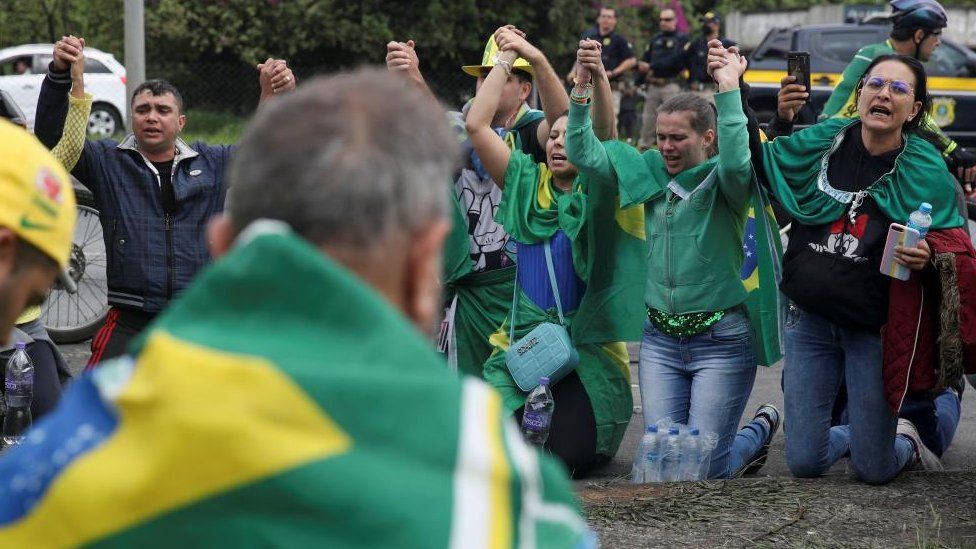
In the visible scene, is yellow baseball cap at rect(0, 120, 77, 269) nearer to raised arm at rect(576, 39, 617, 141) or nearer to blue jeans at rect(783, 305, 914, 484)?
raised arm at rect(576, 39, 617, 141)

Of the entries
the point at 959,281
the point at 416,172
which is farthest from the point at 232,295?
the point at 959,281

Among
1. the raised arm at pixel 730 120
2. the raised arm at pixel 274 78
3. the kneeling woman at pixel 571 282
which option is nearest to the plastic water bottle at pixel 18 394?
the raised arm at pixel 274 78

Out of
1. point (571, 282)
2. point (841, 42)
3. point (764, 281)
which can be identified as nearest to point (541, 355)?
point (571, 282)

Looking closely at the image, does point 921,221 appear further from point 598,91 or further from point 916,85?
point 598,91

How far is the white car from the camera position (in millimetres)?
21438

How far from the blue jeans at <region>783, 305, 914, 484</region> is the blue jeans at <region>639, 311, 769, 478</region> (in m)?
0.22

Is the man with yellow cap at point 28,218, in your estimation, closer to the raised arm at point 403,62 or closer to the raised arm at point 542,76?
the raised arm at point 403,62

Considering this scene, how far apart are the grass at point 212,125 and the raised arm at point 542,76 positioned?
50.0ft

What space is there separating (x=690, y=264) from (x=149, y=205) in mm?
2297

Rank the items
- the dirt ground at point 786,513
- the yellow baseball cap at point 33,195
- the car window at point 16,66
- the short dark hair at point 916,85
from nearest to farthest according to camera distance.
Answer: the yellow baseball cap at point 33,195 < the dirt ground at point 786,513 < the short dark hair at point 916,85 < the car window at point 16,66

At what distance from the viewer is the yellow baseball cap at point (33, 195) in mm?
1843

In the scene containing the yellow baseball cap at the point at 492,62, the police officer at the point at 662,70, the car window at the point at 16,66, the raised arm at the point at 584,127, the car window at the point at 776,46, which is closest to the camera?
the raised arm at the point at 584,127

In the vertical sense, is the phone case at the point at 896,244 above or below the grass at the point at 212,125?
above

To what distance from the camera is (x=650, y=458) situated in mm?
5914
